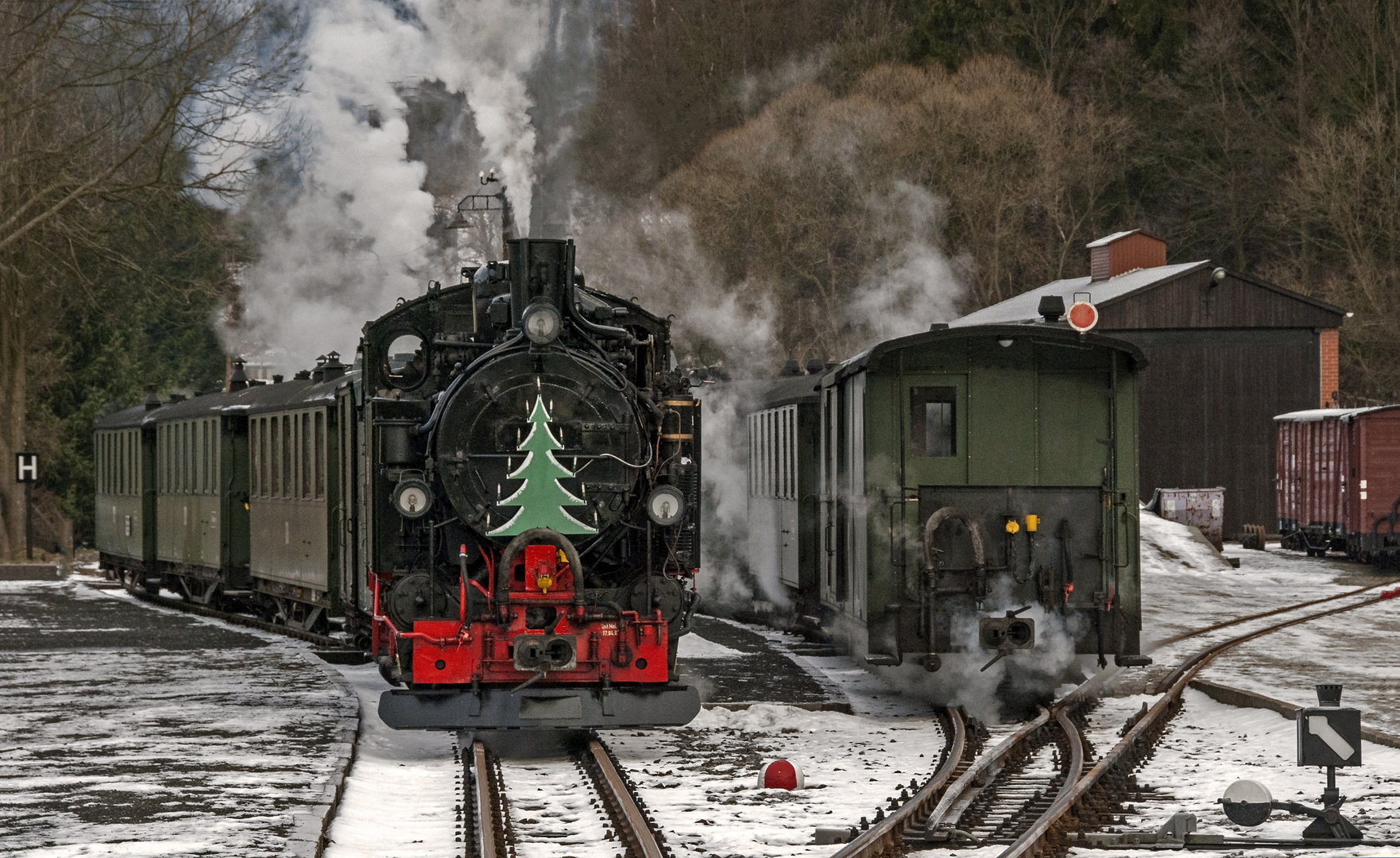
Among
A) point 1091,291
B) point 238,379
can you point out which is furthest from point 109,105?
point 1091,291

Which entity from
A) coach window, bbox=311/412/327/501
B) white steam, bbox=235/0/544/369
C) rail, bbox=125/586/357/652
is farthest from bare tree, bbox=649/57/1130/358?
coach window, bbox=311/412/327/501

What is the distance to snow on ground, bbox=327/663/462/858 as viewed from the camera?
8.56m

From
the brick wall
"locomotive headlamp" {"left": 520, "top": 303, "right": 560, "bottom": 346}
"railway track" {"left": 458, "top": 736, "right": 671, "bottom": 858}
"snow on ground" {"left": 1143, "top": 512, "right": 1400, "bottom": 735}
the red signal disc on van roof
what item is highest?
the brick wall

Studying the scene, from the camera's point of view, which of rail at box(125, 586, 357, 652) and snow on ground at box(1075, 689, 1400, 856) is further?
rail at box(125, 586, 357, 652)

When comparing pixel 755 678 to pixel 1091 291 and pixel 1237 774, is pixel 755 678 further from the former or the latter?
pixel 1091 291

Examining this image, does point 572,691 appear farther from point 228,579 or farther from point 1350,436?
point 1350,436

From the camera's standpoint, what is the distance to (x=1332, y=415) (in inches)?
1205

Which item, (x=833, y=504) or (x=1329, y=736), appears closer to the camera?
(x=1329, y=736)

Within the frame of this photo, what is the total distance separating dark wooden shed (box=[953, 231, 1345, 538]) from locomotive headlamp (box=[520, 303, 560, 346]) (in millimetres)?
26174

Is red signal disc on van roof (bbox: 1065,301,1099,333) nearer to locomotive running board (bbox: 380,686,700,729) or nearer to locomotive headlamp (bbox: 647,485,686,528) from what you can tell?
locomotive headlamp (bbox: 647,485,686,528)

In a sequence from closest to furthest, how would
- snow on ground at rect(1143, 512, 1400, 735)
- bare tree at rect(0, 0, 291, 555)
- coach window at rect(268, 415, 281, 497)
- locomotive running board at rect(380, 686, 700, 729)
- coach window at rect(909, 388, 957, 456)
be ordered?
locomotive running board at rect(380, 686, 700, 729), coach window at rect(909, 388, 957, 456), snow on ground at rect(1143, 512, 1400, 735), coach window at rect(268, 415, 281, 497), bare tree at rect(0, 0, 291, 555)

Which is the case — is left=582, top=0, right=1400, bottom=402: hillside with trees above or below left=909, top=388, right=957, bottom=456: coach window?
above

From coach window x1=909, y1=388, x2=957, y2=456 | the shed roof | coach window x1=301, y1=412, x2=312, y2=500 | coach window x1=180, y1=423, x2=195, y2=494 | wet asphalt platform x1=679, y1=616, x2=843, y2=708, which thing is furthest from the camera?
the shed roof

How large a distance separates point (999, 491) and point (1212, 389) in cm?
2543
